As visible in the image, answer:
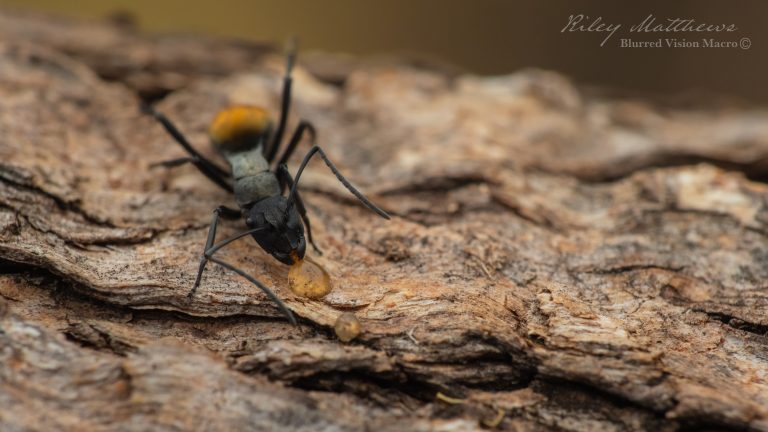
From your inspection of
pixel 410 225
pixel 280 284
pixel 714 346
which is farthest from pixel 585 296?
pixel 280 284

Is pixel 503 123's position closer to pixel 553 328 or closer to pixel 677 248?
Answer: pixel 677 248

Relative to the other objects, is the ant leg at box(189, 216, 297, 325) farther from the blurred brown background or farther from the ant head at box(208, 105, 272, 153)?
the blurred brown background

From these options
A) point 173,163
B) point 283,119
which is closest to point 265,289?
point 173,163

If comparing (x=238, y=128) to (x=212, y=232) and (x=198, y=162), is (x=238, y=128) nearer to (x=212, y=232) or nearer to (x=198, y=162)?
(x=198, y=162)

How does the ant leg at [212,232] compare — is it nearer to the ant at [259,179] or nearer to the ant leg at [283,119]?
the ant at [259,179]
